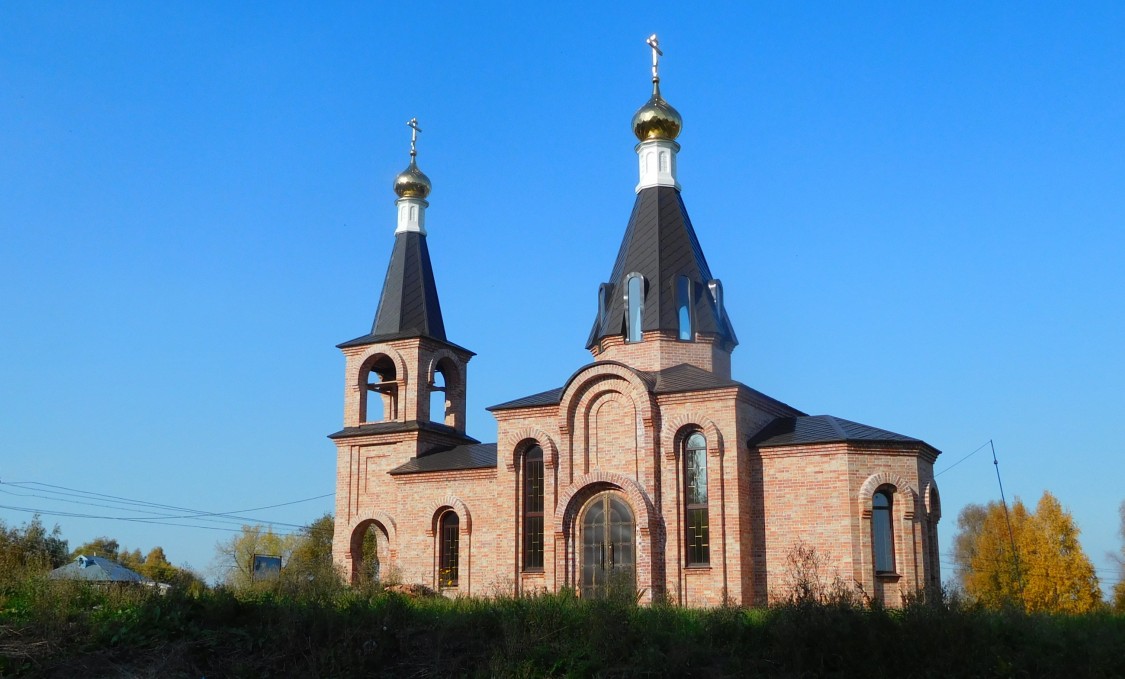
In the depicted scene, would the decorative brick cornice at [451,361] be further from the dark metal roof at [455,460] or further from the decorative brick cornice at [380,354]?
the dark metal roof at [455,460]

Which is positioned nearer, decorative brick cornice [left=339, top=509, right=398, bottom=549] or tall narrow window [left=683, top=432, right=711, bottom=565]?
tall narrow window [left=683, top=432, right=711, bottom=565]

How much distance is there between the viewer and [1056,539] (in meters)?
32.4

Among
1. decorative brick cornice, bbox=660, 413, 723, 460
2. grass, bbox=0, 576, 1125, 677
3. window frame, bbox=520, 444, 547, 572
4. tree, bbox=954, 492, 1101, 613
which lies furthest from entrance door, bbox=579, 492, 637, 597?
tree, bbox=954, 492, 1101, 613

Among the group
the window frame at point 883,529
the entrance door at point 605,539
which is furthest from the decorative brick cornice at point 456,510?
the window frame at point 883,529

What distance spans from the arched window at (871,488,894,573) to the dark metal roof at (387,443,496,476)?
291 inches

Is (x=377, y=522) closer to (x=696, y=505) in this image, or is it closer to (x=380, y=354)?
(x=380, y=354)

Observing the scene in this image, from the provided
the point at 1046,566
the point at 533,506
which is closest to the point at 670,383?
the point at 533,506

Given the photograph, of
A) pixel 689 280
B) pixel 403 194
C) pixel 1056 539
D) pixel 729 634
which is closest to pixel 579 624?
pixel 729 634

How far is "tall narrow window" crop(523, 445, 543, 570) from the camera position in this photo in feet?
68.5

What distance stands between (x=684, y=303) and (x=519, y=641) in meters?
11.6

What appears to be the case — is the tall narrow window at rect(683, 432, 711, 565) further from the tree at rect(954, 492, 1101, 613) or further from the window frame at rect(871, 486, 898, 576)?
the tree at rect(954, 492, 1101, 613)

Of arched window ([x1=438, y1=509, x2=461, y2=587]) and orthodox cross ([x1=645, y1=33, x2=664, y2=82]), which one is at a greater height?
orthodox cross ([x1=645, y1=33, x2=664, y2=82])

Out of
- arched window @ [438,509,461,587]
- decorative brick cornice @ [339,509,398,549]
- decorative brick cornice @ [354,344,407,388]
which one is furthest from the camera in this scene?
decorative brick cornice @ [354,344,407,388]

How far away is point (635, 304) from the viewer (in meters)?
22.0
